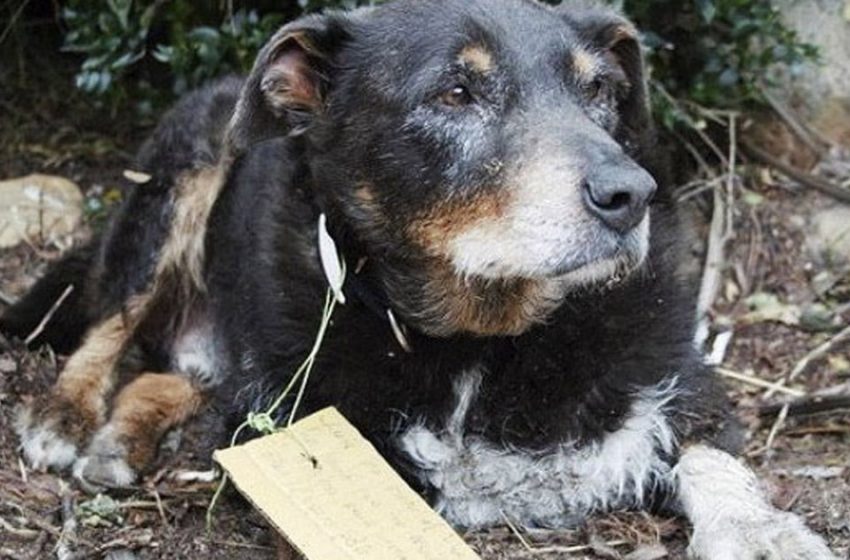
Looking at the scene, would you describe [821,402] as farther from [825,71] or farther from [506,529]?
[825,71]

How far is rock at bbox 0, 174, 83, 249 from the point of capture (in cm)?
714

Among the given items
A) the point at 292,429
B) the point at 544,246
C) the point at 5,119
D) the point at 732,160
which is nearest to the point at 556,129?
the point at 544,246

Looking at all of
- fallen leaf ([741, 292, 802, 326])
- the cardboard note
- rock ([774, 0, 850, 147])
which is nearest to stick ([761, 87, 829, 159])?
rock ([774, 0, 850, 147])

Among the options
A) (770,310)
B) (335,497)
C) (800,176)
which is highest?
(335,497)

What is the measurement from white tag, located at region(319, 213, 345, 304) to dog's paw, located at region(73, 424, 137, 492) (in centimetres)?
110

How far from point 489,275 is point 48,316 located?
2453mm

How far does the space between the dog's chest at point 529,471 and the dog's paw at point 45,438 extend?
1352 millimetres

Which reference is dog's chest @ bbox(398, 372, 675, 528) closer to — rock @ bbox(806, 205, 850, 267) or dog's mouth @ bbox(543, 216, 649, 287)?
dog's mouth @ bbox(543, 216, 649, 287)

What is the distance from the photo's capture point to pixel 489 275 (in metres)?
4.43

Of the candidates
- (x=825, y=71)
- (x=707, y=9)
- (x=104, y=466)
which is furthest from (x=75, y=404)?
(x=825, y=71)

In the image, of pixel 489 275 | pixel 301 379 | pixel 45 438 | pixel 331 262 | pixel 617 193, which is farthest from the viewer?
pixel 45 438

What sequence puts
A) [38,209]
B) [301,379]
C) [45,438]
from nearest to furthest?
1. [301,379]
2. [45,438]
3. [38,209]

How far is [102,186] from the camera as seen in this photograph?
7.62 metres

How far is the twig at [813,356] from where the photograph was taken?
235 inches
